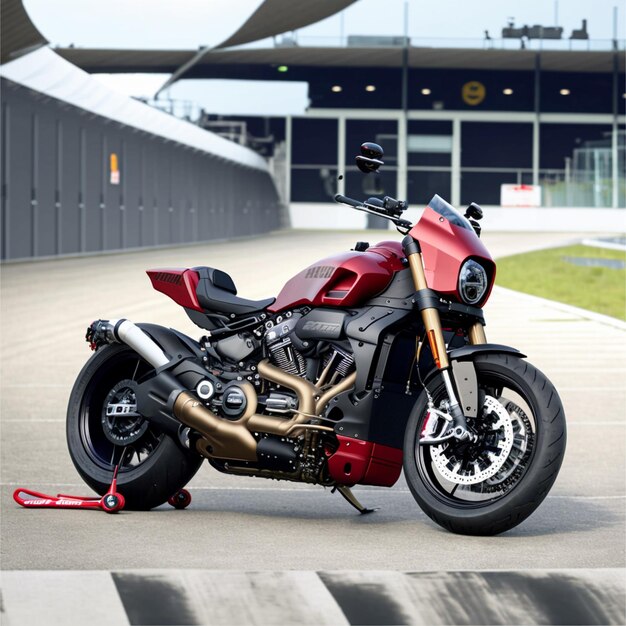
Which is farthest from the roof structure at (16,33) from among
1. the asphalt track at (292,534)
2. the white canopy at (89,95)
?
the asphalt track at (292,534)

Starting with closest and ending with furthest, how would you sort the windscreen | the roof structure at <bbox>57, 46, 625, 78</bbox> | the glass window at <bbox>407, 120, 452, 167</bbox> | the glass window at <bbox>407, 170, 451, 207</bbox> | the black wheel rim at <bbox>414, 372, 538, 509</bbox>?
the black wheel rim at <bbox>414, 372, 538, 509</bbox> → the windscreen → the roof structure at <bbox>57, 46, 625, 78</bbox> → the glass window at <bbox>407, 170, 451, 207</bbox> → the glass window at <bbox>407, 120, 452, 167</bbox>

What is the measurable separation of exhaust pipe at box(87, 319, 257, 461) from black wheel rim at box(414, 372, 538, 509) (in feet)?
2.56

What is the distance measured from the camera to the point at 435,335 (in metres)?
6.16

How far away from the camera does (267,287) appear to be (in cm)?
2498

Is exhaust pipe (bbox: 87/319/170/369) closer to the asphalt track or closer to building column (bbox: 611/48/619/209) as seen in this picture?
the asphalt track

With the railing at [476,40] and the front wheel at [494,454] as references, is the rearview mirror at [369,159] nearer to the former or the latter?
the front wheel at [494,454]

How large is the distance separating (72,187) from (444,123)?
4703 cm

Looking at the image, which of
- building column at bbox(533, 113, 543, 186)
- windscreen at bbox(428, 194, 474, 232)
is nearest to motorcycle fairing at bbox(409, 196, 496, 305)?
windscreen at bbox(428, 194, 474, 232)

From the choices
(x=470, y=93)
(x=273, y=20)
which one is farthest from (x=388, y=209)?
(x=470, y=93)

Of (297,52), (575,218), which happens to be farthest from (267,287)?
(297,52)

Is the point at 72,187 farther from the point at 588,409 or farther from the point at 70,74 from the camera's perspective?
the point at 588,409

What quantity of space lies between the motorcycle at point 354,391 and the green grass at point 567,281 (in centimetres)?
1411

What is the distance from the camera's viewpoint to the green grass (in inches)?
917

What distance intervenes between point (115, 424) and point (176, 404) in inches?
18.1
